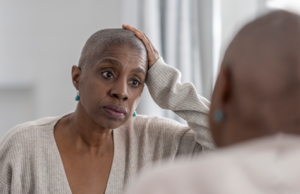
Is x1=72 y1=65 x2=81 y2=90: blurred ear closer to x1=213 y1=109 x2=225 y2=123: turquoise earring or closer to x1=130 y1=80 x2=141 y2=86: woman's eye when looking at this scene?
x1=130 y1=80 x2=141 y2=86: woman's eye

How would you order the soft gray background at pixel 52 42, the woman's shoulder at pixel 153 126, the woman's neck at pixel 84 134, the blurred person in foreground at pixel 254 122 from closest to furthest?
the blurred person in foreground at pixel 254 122
the woman's neck at pixel 84 134
the woman's shoulder at pixel 153 126
the soft gray background at pixel 52 42

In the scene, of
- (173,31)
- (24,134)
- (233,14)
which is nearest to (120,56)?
(24,134)

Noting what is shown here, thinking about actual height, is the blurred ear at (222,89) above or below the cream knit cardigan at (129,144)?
above

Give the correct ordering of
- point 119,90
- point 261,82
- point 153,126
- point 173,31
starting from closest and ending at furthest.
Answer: point 261,82 < point 119,90 < point 153,126 < point 173,31

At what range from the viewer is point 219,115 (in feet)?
1.57

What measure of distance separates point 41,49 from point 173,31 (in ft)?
2.75

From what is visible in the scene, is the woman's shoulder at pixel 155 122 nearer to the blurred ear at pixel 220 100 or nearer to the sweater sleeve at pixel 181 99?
the sweater sleeve at pixel 181 99

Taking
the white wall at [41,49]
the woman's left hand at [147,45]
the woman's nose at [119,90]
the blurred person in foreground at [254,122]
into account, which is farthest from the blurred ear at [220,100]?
the white wall at [41,49]

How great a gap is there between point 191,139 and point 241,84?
0.83 m

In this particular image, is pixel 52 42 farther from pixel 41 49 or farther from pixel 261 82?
pixel 261 82

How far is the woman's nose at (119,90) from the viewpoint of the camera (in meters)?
1.08

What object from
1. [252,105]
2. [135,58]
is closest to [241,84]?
[252,105]

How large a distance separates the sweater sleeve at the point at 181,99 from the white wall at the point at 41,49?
3.59ft

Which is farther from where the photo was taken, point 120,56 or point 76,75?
point 76,75
